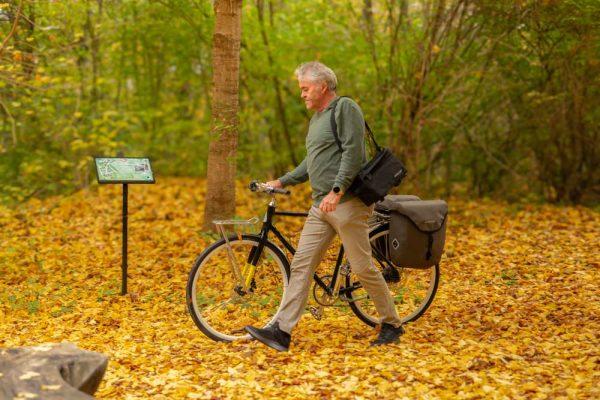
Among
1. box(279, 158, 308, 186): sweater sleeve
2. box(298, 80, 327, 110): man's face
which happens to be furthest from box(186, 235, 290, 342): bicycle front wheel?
box(298, 80, 327, 110): man's face

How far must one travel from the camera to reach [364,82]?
1111 centimetres

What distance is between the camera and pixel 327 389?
461cm

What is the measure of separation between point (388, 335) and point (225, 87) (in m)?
3.63

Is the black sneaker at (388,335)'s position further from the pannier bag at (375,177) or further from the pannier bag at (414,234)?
the pannier bag at (375,177)

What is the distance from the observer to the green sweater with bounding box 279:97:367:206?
193 inches

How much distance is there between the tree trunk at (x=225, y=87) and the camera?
8008mm

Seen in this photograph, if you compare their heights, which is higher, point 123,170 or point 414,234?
point 123,170

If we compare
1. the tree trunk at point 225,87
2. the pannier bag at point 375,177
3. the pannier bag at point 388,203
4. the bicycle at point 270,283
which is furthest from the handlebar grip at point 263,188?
the tree trunk at point 225,87

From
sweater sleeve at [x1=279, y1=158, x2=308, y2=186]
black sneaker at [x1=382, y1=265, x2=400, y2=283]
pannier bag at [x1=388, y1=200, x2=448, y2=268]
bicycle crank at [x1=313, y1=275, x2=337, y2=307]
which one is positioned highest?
sweater sleeve at [x1=279, y1=158, x2=308, y2=186]

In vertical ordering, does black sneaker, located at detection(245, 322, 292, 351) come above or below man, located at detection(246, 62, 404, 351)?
below

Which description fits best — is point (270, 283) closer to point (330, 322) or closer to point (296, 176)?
point (330, 322)

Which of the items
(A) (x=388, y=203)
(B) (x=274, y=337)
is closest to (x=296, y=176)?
(A) (x=388, y=203)

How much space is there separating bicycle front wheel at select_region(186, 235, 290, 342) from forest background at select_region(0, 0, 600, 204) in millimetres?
3232

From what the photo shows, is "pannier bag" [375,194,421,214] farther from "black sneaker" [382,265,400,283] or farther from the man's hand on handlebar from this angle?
the man's hand on handlebar
